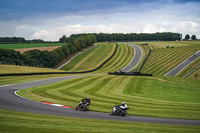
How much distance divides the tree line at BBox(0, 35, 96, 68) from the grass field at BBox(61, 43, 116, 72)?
582 centimetres

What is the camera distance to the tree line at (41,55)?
305 ft

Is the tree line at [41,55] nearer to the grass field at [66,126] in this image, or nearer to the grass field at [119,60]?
the grass field at [119,60]

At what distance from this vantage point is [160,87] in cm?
5012

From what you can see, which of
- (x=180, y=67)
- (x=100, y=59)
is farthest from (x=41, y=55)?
(x=180, y=67)

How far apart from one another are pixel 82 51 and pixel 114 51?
21499 millimetres

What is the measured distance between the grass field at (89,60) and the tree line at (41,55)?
19.1 feet

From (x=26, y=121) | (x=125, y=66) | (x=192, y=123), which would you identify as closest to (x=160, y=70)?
(x=125, y=66)

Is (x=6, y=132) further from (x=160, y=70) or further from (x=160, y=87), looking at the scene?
(x=160, y=70)

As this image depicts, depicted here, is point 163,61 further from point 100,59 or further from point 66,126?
point 66,126

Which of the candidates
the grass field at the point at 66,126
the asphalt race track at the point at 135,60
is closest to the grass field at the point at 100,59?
the asphalt race track at the point at 135,60

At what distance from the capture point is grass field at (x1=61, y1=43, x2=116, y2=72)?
4431 inches

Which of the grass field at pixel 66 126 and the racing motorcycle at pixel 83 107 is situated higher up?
the grass field at pixel 66 126

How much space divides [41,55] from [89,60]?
24095 millimetres

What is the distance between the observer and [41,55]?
11506cm
